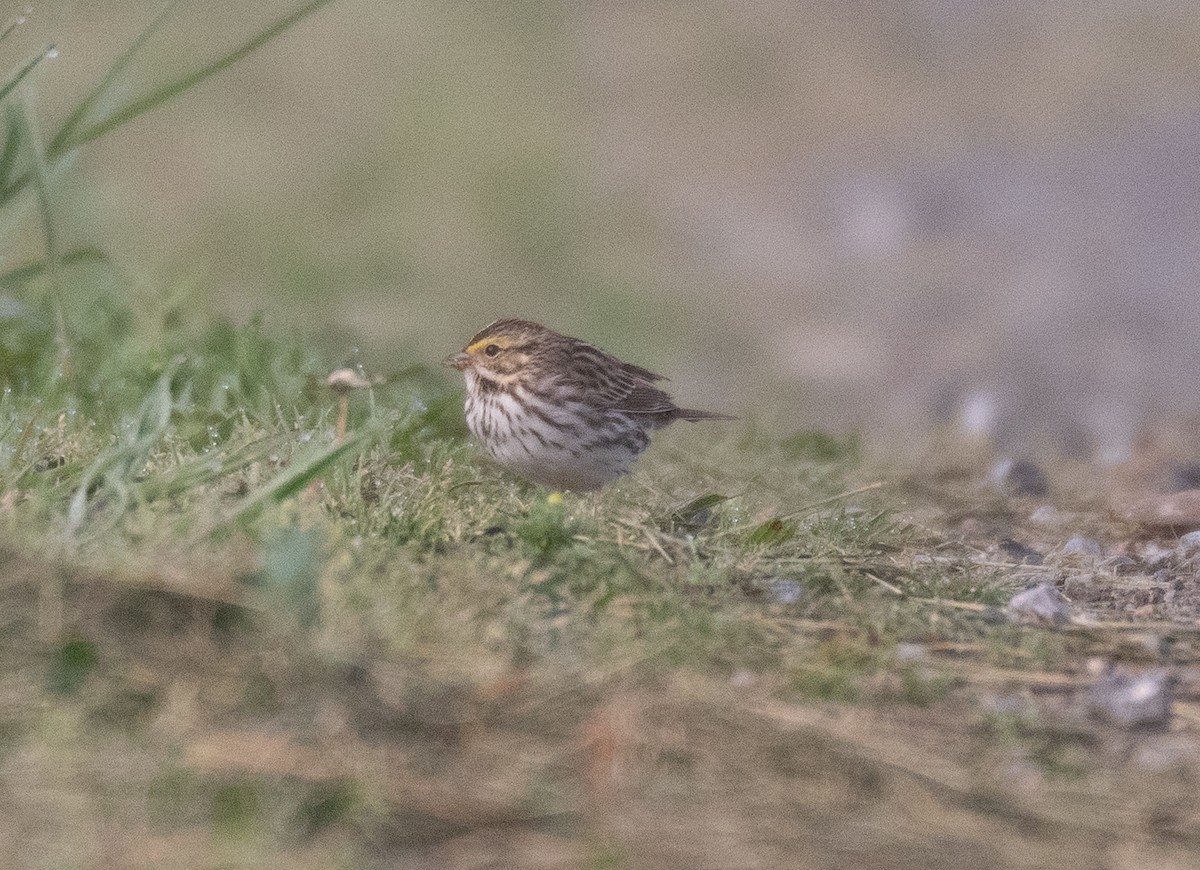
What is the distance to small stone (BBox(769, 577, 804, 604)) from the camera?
4477 mm

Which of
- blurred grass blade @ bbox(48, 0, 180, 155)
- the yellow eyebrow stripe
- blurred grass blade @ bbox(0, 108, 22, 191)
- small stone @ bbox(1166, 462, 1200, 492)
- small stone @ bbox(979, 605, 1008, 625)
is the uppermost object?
blurred grass blade @ bbox(48, 0, 180, 155)

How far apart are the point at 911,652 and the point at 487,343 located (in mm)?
2397

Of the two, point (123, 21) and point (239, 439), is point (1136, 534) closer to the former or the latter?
point (239, 439)

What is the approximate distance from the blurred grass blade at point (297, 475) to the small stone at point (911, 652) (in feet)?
4.41

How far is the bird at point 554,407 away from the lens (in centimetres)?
557

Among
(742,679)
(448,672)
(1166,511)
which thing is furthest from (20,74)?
(1166,511)

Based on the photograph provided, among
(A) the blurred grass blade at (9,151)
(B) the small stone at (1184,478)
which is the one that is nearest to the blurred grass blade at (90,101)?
(A) the blurred grass blade at (9,151)

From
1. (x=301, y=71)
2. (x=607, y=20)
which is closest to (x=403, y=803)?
(x=301, y=71)

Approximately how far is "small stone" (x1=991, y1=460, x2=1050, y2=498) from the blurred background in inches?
28.5

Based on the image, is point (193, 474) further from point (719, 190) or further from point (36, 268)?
point (719, 190)

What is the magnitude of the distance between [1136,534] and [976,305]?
581 cm

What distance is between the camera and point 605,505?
5426mm

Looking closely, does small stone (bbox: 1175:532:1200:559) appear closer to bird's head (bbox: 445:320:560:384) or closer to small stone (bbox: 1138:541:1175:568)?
small stone (bbox: 1138:541:1175:568)

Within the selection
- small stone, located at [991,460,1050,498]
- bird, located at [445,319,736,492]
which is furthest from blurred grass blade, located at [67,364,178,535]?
small stone, located at [991,460,1050,498]
